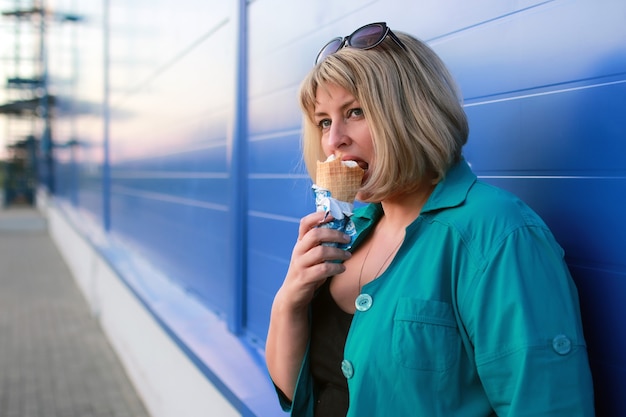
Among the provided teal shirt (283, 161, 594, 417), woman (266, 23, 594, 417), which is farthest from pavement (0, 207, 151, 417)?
teal shirt (283, 161, 594, 417)

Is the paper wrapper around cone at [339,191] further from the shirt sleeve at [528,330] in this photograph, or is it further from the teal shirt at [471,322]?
the shirt sleeve at [528,330]

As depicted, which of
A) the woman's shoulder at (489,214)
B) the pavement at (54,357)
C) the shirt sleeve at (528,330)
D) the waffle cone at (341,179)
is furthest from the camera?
the pavement at (54,357)

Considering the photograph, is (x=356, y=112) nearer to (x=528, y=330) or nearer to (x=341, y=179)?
(x=341, y=179)

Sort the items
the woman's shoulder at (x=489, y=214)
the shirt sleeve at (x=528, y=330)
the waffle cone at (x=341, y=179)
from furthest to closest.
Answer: the waffle cone at (x=341, y=179) < the woman's shoulder at (x=489, y=214) < the shirt sleeve at (x=528, y=330)

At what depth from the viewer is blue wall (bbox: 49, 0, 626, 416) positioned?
149cm

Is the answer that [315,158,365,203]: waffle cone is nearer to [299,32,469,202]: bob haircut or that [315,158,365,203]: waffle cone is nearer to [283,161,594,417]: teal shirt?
[299,32,469,202]: bob haircut

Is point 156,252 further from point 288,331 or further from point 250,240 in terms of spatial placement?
point 288,331

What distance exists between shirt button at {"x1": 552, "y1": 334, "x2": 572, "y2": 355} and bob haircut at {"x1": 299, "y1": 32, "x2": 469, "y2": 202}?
0.45m

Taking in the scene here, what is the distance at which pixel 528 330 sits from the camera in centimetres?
114

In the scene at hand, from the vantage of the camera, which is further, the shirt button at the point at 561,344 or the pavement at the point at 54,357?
the pavement at the point at 54,357

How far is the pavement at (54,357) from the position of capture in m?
4.98

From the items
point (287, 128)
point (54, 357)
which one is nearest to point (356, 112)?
point (287, 128)

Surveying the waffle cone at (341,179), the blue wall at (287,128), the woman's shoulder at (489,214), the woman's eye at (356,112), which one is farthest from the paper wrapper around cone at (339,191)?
the blue wall at (287,128)

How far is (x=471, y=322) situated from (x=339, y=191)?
0.46 m
